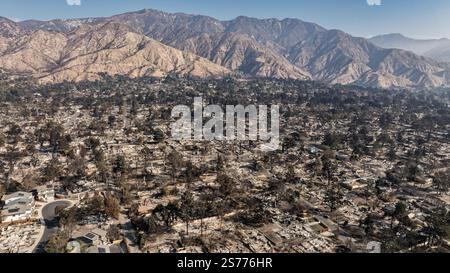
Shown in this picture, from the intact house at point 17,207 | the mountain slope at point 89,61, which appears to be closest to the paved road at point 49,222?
the intact house at point 17,207

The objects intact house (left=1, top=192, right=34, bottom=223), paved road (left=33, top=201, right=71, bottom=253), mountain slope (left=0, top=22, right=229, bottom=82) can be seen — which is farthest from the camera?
mountain slope (left=0, top=22, right=229, bottom=82)

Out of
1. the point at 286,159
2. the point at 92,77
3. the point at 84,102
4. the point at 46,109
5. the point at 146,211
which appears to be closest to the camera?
the point at 146,211

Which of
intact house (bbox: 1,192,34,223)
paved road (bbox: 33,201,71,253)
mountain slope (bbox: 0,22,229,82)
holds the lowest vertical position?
paved road (bbox: 33,201,71,253)

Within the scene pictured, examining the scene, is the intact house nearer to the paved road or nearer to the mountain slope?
the paved road

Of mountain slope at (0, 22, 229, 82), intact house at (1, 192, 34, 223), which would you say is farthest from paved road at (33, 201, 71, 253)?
mountain slope at (0, 22, 229, 82)

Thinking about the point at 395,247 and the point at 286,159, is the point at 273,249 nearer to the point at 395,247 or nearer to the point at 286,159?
the point at 395,247
